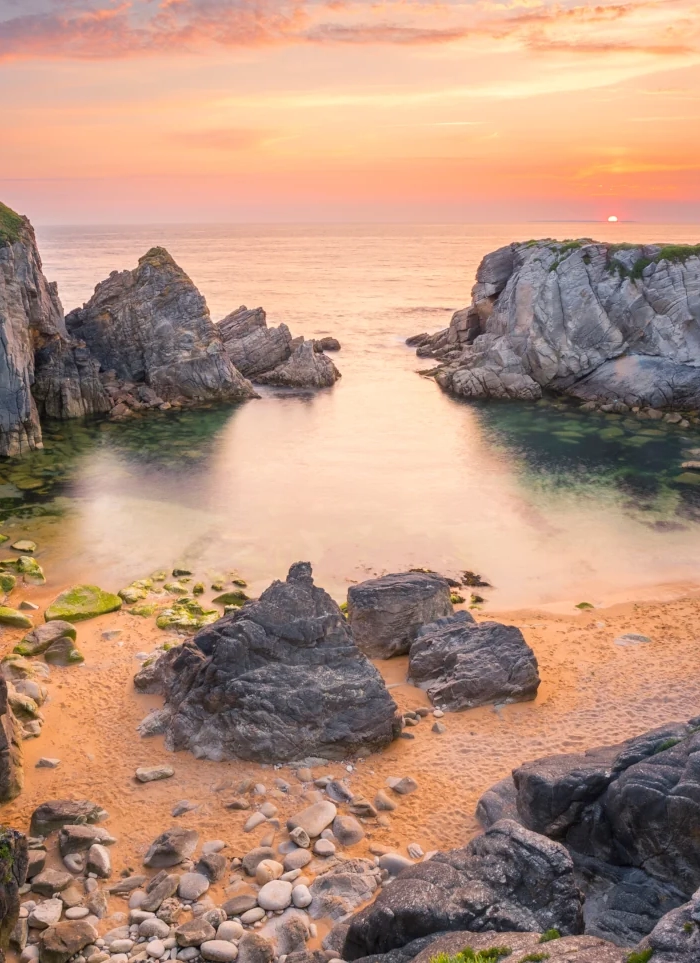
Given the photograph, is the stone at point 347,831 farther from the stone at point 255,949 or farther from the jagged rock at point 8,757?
the jagged rock at point 8,757

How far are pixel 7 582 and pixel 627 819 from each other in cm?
2269

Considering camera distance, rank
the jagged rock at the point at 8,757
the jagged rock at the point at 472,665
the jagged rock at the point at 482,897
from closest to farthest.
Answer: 1. the jagged rock at the point at 482,897
2. the jagged rock at the point at 8,757
3. the jagged rock at the point at 472,665

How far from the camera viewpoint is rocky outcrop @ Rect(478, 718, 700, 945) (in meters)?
12.3

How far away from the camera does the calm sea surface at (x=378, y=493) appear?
104 feet

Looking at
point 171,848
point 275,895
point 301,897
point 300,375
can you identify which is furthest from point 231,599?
point 300,375

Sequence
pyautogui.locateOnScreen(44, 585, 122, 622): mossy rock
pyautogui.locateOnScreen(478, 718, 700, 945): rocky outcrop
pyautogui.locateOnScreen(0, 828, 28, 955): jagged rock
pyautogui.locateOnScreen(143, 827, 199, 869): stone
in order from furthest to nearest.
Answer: pyautogui.locateOnScreen(44, 585, 122, 622): mossy rock
pyautogui.locateOnScreen(143, 827, 199, 869): stone
pyautogui.locateOnScreen(0, 828, 28, 955): jagged rock
pyautogui.locateOnScreen(478, 718, 700, 945): rocky outcrop

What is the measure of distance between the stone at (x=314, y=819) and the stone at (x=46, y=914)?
4.60 meters

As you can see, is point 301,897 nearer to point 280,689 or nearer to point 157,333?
point 280,689

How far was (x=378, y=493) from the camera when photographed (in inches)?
1580

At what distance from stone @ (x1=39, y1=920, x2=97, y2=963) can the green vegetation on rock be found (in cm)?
4253

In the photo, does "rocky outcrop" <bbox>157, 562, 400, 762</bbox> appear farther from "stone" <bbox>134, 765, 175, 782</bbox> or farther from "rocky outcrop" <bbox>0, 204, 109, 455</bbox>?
"rocky outcrop" <bbox>0, 204, 109, 455</bbox>

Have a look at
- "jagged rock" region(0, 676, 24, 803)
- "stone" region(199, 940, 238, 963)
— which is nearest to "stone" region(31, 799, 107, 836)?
"jagged rock" region(0, 676, 24, 803)

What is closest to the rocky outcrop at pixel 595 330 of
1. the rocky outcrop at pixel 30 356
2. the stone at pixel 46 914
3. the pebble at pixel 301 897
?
the rocky outcrop at pixel 30 356

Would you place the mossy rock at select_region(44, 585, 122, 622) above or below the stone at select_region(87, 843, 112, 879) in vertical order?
above
